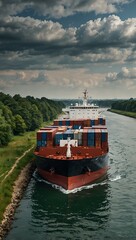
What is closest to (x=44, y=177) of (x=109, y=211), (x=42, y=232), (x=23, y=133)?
(x=109, y=211)

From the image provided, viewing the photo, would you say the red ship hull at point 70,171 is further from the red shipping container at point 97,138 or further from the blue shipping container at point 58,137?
the blue shipping container at point 58,137

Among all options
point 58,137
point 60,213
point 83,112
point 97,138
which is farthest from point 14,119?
point 60,213

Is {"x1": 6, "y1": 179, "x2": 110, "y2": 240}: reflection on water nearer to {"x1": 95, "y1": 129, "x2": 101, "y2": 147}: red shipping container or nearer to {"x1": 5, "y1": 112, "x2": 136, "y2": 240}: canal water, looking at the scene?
{"x1": 5, "y1": 112, "x2": 136, "y2": 240}: canal water

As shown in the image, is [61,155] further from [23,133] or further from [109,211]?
[23,133]

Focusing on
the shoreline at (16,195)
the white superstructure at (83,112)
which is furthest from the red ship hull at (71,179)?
the white superstructure at (83,112)

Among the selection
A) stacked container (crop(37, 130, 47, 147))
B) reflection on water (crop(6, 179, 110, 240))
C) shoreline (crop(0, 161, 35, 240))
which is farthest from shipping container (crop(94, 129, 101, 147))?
shoreline (crop(0, 161, 35, 240))

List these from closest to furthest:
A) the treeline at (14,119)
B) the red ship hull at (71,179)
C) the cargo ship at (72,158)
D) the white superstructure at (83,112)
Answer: the red ship hull at (71,179) → the cargo ship at (72,158) → the treeline at (14,119) → the white superstructure at (83,112)
